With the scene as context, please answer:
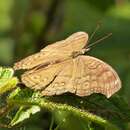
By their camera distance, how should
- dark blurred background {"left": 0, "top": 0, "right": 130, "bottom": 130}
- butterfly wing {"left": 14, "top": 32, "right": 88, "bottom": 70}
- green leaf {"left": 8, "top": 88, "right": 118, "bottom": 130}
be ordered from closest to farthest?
1. green leaf {"left": 8, "top": 88, "right": 118, "bottom": 130}
2. butterfly wing {"left": 14, "top": 32, "right": 88, "bottom": 70}
3. dark blurred background {"left": 0, "top": 0, "right": 130, "bottom": 130}

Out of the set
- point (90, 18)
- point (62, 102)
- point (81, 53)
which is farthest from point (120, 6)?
point (62, 102)

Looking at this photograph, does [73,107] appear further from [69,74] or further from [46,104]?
[69,74]

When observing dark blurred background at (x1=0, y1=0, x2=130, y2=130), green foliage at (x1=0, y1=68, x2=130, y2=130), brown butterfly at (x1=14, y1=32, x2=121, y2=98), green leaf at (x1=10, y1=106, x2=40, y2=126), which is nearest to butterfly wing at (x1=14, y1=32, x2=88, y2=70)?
brown butterfly at (x1=14, y1=32, x2=121, y2=98)

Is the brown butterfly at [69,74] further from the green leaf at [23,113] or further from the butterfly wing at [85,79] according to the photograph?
the green leaf at [23,113]

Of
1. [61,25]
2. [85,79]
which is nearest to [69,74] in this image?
[85,79]

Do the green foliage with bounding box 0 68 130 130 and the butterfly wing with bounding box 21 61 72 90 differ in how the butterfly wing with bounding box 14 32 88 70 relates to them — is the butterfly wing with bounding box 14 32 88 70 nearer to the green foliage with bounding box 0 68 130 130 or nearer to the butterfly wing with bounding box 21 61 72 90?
the butterfly wing with bounding box 21 61 72 90

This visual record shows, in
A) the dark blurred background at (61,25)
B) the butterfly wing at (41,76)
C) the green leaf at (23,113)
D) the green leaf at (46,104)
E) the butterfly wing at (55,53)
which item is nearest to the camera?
the green leaf at (46,104)

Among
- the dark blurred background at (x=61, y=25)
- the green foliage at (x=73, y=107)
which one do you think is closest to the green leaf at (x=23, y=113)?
the green foliage at (x=73, y=107)

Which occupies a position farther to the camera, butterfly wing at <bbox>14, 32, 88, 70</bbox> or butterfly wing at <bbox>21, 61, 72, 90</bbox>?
butterfly wing at <bbox>14, 32, 88, 70</bbox>
